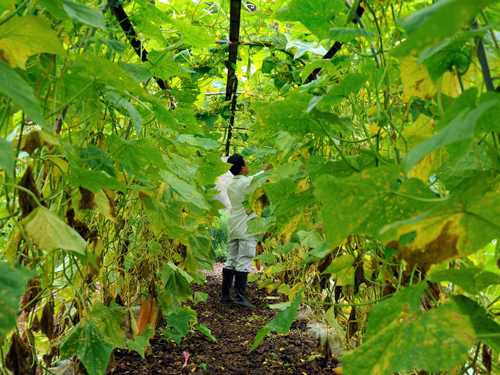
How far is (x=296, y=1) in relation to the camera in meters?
0.94

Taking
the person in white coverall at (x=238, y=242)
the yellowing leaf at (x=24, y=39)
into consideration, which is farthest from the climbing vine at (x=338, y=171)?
A: the person in white coverall at (x=238, y=242)

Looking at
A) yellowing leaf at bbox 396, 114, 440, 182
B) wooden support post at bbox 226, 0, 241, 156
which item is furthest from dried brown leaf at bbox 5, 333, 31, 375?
wooden support post at bbox 226, 0, 241, 156

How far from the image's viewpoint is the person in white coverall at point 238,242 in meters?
4.07

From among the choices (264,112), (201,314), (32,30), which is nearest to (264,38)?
(264,112)

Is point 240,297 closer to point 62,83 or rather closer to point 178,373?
point 178,373

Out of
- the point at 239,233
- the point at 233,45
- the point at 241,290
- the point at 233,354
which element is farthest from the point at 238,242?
the point at 233,45

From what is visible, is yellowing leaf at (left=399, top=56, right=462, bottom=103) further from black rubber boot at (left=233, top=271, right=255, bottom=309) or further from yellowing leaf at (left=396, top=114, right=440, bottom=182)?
black rubber boot at (left=233, top=271, right=255, bottom=309)

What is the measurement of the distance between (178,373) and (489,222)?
1.98 m

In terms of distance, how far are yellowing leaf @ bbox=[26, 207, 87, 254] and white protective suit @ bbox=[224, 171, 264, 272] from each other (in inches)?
142

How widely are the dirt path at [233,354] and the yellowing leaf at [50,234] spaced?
1609 millimetres

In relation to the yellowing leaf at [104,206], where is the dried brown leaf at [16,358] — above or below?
below

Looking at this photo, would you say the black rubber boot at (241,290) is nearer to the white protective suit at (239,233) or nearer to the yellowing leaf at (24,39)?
the white protective suit at (239,233)

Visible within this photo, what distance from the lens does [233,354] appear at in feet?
8.05

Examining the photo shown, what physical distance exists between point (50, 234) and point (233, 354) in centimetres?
220
